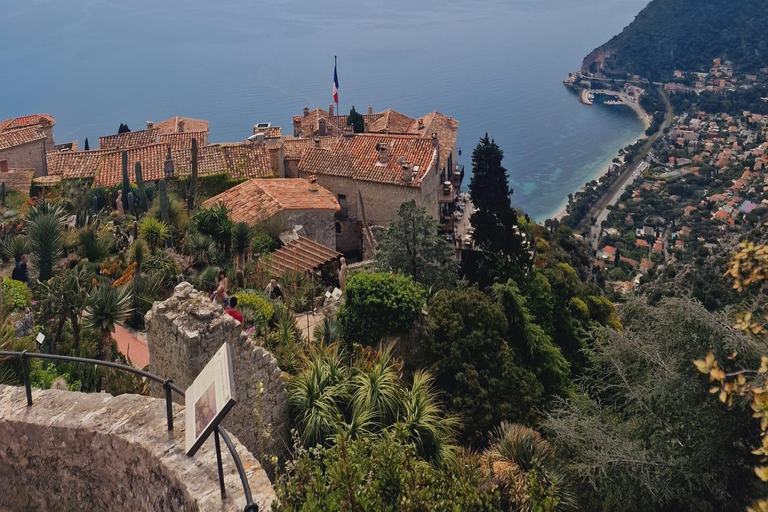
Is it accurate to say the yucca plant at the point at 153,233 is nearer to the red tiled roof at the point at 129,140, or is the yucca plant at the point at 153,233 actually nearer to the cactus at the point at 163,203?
the cactus at the point at 163,203

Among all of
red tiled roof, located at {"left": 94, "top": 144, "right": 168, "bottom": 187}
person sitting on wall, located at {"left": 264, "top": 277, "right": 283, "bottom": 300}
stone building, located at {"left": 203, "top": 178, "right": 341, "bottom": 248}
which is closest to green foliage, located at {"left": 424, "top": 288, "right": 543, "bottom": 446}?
person sitting on wall, located at {"left": 264, "top": 277, "right": 283, "bottom": 300}

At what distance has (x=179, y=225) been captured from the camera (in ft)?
58.0

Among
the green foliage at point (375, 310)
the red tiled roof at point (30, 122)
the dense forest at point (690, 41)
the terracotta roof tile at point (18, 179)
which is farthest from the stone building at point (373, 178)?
the dense forest at point (690, 41)

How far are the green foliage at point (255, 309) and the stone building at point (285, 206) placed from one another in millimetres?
7418

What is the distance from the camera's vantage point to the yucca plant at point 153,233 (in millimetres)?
16078

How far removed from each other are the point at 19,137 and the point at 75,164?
123 inches

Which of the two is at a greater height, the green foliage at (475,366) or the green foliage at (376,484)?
the green foliage at (376,484)

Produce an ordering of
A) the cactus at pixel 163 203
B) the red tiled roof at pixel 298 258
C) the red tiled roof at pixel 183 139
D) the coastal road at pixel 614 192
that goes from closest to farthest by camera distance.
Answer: the cactus at pixel 163 203
the red tiled roof at pixel 298 258
the red tiled roof at pixel 183 139
the coastal road at pixel 614 192

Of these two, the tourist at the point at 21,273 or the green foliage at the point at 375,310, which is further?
the tourist at the point at 21,273

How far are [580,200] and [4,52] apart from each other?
84635 mm

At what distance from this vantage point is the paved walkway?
10930 millimetres

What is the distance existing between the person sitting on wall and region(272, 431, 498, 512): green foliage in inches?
331

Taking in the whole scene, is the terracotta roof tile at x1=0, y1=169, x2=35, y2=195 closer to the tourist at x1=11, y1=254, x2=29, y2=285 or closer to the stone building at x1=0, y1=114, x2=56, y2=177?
the stone building at x1=0, y1=114, x2=56, y2=177

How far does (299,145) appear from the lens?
28.9m
